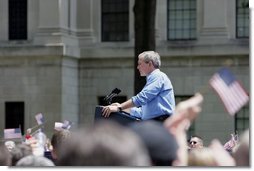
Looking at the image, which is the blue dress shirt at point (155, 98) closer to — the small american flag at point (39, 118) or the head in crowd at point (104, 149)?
the head in crowd at point (104, 149)

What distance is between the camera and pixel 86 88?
27.5 metres

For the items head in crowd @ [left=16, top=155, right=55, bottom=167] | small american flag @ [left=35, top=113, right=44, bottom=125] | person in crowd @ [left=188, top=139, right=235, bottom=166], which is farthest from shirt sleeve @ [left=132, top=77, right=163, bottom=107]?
small american flag @ [left=35, top=113, right=44, bottom=125]

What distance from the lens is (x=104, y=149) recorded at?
12.8 ft

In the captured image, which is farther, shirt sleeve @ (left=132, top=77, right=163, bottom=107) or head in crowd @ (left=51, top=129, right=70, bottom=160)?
shirt sleeve @ (left=132, top=77, right=163, bottom=107)

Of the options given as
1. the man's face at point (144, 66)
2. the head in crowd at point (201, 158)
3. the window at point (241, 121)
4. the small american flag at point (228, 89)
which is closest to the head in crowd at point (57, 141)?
the man's face at point (144, 66)

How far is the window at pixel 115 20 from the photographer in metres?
27.4

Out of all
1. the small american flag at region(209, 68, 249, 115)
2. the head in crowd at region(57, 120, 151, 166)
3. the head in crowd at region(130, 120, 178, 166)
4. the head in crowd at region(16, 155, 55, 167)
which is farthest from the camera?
the small american flag at region(209, 68, 249, 115)

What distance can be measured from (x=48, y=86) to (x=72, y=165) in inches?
881

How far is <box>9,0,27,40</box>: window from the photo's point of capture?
2730cm

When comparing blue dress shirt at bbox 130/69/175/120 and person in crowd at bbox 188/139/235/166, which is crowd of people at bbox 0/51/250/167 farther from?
blue dress shirt at bbox 130/69/175/120

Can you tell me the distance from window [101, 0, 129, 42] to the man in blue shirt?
17.1 metres

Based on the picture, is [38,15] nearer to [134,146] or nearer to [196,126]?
[196,126]

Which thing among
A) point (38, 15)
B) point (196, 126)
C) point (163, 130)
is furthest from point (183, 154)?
point (38, 15)

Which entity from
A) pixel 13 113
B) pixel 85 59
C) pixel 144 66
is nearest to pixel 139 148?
pixel 144 66
